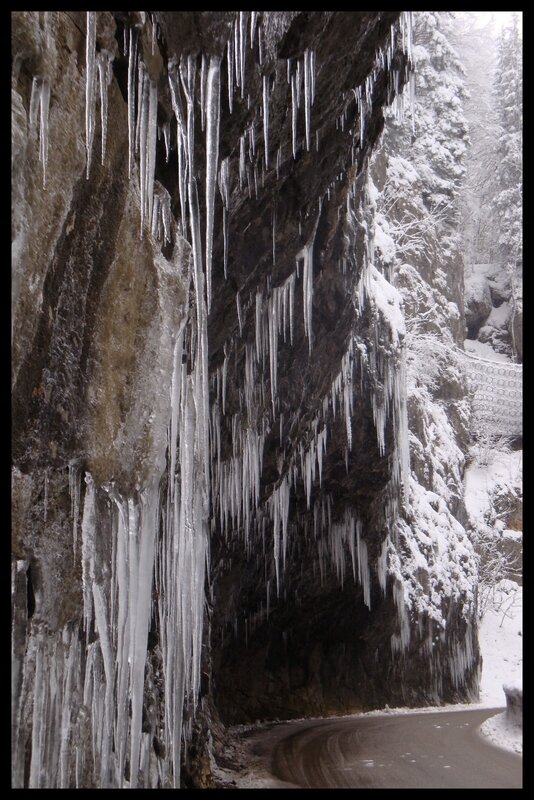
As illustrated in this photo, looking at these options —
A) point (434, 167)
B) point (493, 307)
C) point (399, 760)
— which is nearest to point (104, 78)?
point (399, 760)

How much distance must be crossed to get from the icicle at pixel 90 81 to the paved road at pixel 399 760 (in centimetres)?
539

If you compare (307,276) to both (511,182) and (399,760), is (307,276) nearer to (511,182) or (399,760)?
(399,760)

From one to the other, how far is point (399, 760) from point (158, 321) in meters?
4.86

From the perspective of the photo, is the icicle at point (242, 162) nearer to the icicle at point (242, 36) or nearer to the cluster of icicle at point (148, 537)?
the cluster of icicle at point (148, 537)

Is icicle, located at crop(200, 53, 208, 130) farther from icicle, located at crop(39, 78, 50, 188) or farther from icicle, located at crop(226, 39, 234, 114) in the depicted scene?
icicle, located at crop(39, 78, 50, 188)

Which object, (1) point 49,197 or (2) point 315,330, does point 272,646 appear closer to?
(2) point 315,330

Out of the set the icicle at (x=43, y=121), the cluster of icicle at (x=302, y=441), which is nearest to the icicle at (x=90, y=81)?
the icicle at (x=43, y=121)

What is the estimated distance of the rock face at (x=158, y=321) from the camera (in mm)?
4176

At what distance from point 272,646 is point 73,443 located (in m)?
11.2

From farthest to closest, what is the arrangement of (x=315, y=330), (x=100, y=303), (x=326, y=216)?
(x=315, y=330) < (x=326, y=216) < (x=100, y=303)

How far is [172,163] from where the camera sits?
628cm

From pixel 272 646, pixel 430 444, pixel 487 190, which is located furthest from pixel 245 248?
pixel 487 190

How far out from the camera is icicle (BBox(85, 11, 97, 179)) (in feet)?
14.1

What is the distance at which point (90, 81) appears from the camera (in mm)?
4340
